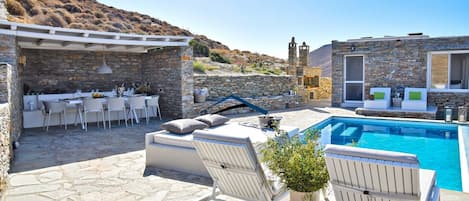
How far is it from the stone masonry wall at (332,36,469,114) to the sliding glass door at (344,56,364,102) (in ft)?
0.76

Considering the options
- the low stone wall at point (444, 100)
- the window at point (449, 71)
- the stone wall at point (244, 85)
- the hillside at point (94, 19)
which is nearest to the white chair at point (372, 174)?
the stone wall at point (244, 85)

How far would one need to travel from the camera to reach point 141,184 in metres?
4.83

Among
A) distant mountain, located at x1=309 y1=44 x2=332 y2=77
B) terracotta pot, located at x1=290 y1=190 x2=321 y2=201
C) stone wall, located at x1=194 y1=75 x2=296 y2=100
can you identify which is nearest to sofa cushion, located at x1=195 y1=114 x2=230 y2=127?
terracotta pot, located at x1=290 y1=190 x2=321 y2=201

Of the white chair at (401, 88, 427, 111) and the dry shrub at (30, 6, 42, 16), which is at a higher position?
the dry shrub at (30, 6, 42, 16)

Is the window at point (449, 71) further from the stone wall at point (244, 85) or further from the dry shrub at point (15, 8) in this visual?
the dry shrub at point (15, 8)

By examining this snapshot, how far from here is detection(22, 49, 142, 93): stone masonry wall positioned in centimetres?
1063

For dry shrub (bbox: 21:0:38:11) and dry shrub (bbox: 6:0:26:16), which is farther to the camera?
dry shrub (bbox: 21:0:38:11)

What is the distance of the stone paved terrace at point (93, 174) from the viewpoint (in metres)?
4.41

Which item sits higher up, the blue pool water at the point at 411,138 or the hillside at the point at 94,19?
the hillside at the point at 94,19

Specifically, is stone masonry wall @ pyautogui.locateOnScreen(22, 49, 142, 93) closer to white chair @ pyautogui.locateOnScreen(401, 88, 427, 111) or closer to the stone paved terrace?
the stone paved terrace

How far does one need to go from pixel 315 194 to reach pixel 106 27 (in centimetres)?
3001

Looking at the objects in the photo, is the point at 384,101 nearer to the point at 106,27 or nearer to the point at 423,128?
the point at 423,128

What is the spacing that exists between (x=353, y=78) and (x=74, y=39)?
35.5ft

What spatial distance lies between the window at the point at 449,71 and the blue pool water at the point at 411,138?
373cm
